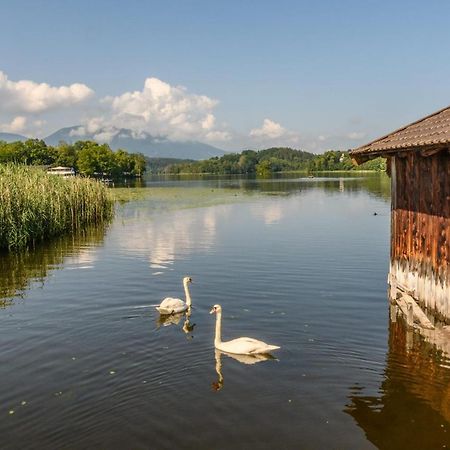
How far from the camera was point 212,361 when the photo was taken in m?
13.1

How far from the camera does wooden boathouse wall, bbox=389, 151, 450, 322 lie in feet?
43.0

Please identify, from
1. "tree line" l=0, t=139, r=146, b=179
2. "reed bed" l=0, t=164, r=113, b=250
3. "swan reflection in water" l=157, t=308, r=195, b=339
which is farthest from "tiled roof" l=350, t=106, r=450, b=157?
"tree line" l=0, t=139, r=146, b=179

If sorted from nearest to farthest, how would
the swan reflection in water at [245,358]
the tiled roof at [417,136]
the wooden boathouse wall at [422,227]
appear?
the tiled roof at [417,136] < the swan reflection in water at [245,358] < the wooden boathouse wall at [422,227]

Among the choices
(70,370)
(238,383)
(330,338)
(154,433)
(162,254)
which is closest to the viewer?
(154,433)

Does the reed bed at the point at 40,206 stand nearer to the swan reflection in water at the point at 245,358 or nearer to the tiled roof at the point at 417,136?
the swan reflection in water at the point at 245,358

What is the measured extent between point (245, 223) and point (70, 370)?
104 ft

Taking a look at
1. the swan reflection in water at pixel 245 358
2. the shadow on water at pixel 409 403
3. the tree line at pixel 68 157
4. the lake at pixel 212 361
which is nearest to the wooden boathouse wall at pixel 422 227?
the lake at pixel 212 361

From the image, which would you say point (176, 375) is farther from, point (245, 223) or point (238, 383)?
point (245, 223)

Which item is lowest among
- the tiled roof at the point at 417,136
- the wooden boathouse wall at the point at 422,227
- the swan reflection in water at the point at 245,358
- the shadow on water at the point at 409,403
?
the shadow on water at the point at 409,403

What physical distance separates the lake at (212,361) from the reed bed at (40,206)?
13.4ft

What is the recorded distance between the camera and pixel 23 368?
1288 cm

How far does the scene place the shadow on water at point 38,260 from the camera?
22531 mm

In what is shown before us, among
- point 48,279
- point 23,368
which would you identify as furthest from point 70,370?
point 48,279

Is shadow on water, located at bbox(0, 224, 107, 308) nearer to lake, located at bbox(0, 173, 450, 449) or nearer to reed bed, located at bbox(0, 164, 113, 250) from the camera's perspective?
lake, located at bbox(0, 173, 450, 449)
